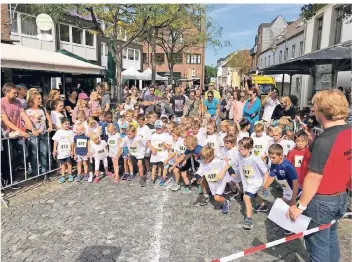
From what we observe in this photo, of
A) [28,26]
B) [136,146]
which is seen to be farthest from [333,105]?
[28,26]

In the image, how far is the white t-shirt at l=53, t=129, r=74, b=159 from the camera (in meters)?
6.46

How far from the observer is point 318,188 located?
2.54 meters

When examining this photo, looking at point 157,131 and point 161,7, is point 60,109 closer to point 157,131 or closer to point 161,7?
point 157,131

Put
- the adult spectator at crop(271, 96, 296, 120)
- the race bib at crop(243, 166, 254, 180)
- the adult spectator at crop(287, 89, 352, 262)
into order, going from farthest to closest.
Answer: the adult spectator at crop(271, 96, 296, 120)
the race bib at crop(243, 166, 254, 180)
the adult spectator at crop(287, 89, 352, 262)

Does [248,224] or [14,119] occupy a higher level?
[14,119]

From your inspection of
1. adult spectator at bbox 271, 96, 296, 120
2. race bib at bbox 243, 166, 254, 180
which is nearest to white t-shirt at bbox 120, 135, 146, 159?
race bib at bbox 243, 166, 254, 180

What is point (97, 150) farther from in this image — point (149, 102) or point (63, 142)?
point (149, 102)

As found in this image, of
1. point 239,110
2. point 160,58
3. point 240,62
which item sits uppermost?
point 160,58

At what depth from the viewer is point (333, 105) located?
2.45 metres

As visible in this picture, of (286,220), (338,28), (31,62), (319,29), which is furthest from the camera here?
(319,29)

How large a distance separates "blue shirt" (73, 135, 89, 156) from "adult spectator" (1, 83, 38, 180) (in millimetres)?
820

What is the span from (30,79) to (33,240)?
1418 centimetres

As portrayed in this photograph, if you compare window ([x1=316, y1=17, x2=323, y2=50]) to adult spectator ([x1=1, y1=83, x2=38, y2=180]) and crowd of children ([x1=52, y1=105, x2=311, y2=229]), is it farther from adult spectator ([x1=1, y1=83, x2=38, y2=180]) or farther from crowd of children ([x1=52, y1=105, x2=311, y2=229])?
adult spectator ([x1=1, y1=83, x2=38, y2=180])

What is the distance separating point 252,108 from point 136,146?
136 inches
